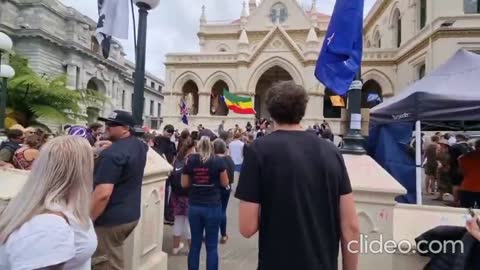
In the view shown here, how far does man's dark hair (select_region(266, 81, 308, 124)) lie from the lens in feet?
7.67

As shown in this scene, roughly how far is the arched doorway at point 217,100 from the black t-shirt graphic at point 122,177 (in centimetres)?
2822

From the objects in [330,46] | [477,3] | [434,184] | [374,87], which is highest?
[477,3]

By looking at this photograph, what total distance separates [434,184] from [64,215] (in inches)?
463

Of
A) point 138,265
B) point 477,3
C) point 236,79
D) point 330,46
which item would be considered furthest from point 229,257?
point 236,79

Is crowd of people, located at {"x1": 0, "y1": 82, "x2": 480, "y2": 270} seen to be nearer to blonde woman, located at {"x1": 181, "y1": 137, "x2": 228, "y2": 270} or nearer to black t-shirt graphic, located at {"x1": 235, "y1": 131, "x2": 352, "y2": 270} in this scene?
black t-shirt graphic, located at {"x1": 235, "y1": 131, "x2": 352, "y2": 270}

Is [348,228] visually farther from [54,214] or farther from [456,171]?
[456,171]

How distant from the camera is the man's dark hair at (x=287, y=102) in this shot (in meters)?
2.34

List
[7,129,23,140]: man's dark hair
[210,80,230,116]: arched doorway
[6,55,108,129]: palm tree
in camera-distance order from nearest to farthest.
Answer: [7,129,23,140]: man's dark hair, [6,55,108,129]: palm tree, [210,80,230,116]: arched doorway

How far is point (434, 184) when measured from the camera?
11.4 m

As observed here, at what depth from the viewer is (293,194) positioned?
7.47 ft

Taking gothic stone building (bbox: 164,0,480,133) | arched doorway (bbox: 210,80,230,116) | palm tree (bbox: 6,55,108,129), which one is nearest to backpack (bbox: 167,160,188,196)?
palm tree (bbox: 6,55,108,129)

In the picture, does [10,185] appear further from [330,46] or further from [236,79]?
[236,79]

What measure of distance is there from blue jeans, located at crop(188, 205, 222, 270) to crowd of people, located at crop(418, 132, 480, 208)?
3.96m

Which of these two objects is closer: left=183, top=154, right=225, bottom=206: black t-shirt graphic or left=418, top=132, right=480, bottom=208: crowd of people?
left=183, top=154, right=225, bottom=206: black t-shirt graphic
